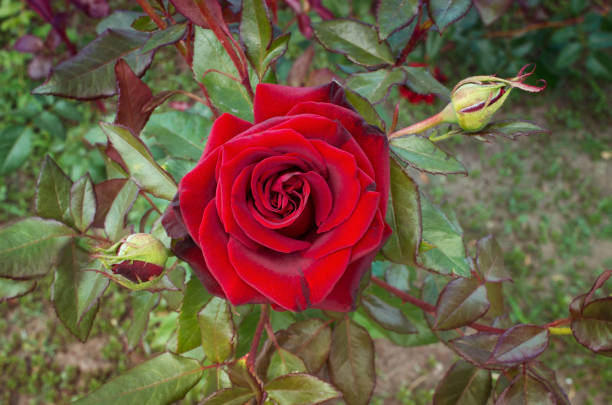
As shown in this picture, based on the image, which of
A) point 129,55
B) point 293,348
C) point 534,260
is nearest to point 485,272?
point 293,348

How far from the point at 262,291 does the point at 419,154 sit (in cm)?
20

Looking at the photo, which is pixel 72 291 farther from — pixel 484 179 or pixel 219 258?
pixel 484 179

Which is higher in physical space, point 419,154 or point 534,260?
point 419,154

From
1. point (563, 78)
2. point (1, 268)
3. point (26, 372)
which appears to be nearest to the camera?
point (1, 268)

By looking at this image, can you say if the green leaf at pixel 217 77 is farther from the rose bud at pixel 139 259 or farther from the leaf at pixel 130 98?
the rose bud at pixel 139 259

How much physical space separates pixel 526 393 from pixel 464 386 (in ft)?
0.33

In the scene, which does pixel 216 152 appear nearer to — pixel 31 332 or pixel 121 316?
pixel 121 316

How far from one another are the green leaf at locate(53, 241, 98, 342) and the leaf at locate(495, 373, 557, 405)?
453 millimetres

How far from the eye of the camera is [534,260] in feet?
5.22

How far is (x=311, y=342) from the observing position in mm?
568

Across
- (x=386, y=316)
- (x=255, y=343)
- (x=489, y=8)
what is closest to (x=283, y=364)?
(x=255, y=343)

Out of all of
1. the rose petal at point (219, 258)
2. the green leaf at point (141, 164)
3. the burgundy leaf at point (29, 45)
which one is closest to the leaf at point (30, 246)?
the green leaf at point (141, 164)

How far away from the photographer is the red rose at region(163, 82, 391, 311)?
32 centimetres

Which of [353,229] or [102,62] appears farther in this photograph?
[102,62]
